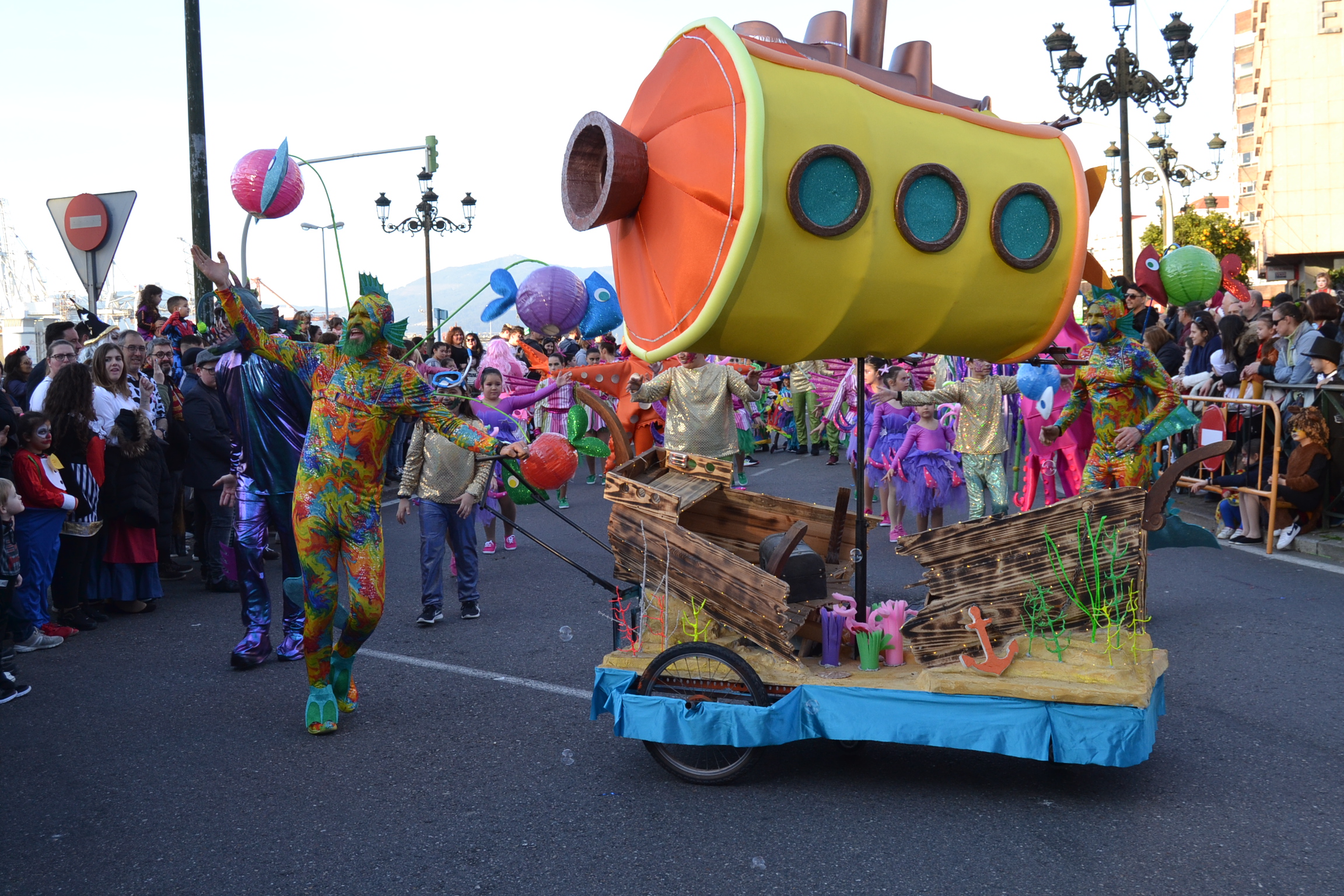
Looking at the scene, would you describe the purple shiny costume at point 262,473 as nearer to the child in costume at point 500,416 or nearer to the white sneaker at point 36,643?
the child in costume at point 500,416

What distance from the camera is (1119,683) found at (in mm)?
3881

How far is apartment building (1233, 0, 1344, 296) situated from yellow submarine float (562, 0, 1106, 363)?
140 ft

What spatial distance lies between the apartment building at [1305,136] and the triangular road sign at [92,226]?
140ft

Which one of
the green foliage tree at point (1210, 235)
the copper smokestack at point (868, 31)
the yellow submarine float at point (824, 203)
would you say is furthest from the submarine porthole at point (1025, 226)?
the green foliage tree at point (1210, 235)

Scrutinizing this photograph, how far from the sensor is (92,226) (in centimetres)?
770

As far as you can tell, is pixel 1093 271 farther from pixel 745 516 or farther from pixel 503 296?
pixel 503 296

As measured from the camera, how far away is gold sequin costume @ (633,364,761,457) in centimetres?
854

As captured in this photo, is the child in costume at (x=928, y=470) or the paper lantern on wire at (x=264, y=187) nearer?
the paper lantern on wire at (x=264, y=187)

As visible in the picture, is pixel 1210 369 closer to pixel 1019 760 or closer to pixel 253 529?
pixel 1019 760

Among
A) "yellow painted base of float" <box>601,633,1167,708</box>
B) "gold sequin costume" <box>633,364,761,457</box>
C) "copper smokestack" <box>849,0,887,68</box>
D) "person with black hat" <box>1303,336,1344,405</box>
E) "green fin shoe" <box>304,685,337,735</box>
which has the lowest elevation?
"green fin shoe" <box>304,685,337,735</box>

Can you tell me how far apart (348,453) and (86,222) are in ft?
13.6

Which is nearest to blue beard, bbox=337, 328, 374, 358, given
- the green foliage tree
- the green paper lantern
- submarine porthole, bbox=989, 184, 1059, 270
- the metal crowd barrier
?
submarine porthole, bbox=989, 184, 1059, 270

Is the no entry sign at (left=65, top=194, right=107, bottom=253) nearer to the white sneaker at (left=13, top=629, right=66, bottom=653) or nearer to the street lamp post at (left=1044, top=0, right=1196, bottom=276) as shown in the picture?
the white sneaker at (left=13, top=629, right=66, bottom=653)

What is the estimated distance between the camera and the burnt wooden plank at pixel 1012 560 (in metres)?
4.18
